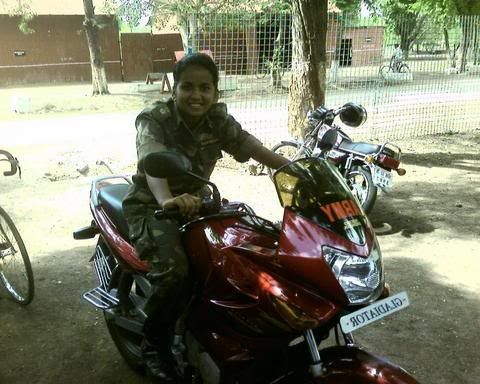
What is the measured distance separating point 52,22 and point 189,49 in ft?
74.4

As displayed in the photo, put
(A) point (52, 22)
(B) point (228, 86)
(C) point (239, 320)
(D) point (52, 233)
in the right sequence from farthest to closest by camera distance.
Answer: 1. (A) point (52, 22)
2. (B) point (228, 86)
3. (D) point (52, 233)
4. (C) point (239, 320)

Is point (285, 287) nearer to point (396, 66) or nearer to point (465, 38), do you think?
point (396, 66)

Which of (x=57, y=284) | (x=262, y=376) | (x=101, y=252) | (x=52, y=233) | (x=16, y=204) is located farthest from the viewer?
(x=16, y=204)

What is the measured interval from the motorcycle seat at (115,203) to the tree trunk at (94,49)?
1803 centimetres

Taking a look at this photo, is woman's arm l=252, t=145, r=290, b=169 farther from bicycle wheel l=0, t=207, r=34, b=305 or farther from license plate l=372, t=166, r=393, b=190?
Answer: license plate l=372, t=166, r=393, b=190

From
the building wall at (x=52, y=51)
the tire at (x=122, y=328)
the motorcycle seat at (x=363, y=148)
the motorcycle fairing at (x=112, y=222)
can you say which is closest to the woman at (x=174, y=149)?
the motorcycle fairing at (x=112, y=222)

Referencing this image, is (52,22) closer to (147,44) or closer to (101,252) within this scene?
(147,44)

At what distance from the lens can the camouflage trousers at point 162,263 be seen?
2430 millimetres

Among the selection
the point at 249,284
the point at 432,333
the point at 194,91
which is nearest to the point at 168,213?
the point at 249,284

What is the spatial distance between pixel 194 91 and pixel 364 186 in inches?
143

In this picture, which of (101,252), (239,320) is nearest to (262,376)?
(239,320)

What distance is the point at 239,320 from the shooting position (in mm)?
2199

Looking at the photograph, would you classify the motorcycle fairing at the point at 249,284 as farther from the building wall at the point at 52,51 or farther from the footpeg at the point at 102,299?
the building wall at the point at 52,51

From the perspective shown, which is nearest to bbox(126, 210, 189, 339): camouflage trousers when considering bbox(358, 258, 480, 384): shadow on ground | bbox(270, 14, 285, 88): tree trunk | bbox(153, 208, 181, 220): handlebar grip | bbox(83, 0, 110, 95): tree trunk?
bbox(153, 208, 181, 220): handlebar grip
